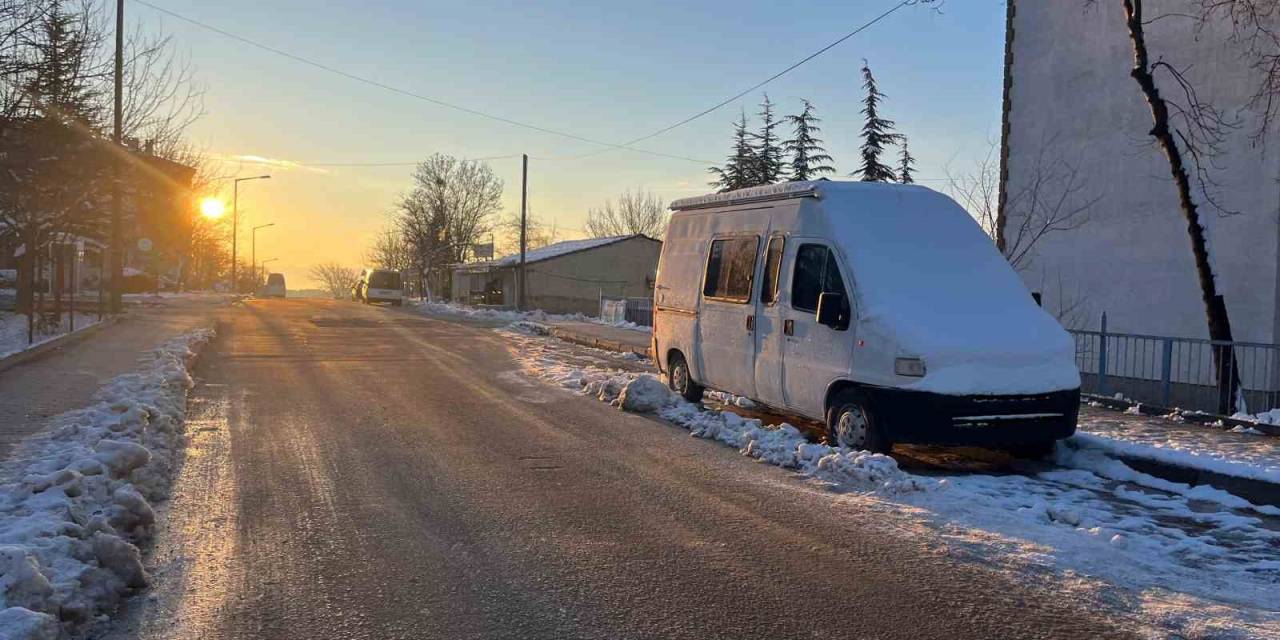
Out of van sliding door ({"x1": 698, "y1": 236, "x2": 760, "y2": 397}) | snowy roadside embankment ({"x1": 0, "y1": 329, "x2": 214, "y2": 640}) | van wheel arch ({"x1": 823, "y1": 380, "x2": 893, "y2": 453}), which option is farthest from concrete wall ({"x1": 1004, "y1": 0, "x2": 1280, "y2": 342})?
snowy roadside embankment ({"x1": 0, "y1": 329, "x2": 214, "y2": 640})

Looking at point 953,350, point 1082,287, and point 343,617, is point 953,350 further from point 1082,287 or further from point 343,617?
point 1082,287

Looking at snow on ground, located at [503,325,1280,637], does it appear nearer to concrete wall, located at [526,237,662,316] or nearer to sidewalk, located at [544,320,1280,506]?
sidewalk, located at [544,320,1280,506]

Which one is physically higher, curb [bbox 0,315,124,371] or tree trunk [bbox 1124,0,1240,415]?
tree trunk [bbox 1124,0,1240,415]

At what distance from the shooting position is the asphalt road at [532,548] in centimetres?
437

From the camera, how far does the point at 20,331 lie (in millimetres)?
18578

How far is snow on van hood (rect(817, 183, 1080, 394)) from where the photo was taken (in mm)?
7809

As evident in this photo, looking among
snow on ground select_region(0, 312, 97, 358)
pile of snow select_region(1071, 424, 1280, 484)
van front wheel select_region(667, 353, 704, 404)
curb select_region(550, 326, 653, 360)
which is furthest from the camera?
curb select_region(550, 326, 653, 360)

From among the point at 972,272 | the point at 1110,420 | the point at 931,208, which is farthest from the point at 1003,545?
the point at 1110,420

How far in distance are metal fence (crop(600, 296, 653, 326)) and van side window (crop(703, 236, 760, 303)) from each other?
19.5 meters

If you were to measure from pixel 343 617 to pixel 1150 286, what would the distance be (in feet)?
50.9

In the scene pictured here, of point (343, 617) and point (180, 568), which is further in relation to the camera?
point (180, 568)

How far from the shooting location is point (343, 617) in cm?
434

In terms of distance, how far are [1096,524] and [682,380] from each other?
6.09 meters

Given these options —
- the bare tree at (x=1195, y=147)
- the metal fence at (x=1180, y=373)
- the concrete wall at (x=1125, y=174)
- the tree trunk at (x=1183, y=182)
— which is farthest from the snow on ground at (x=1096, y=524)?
the concrete wall at (x=1125, y=174)
